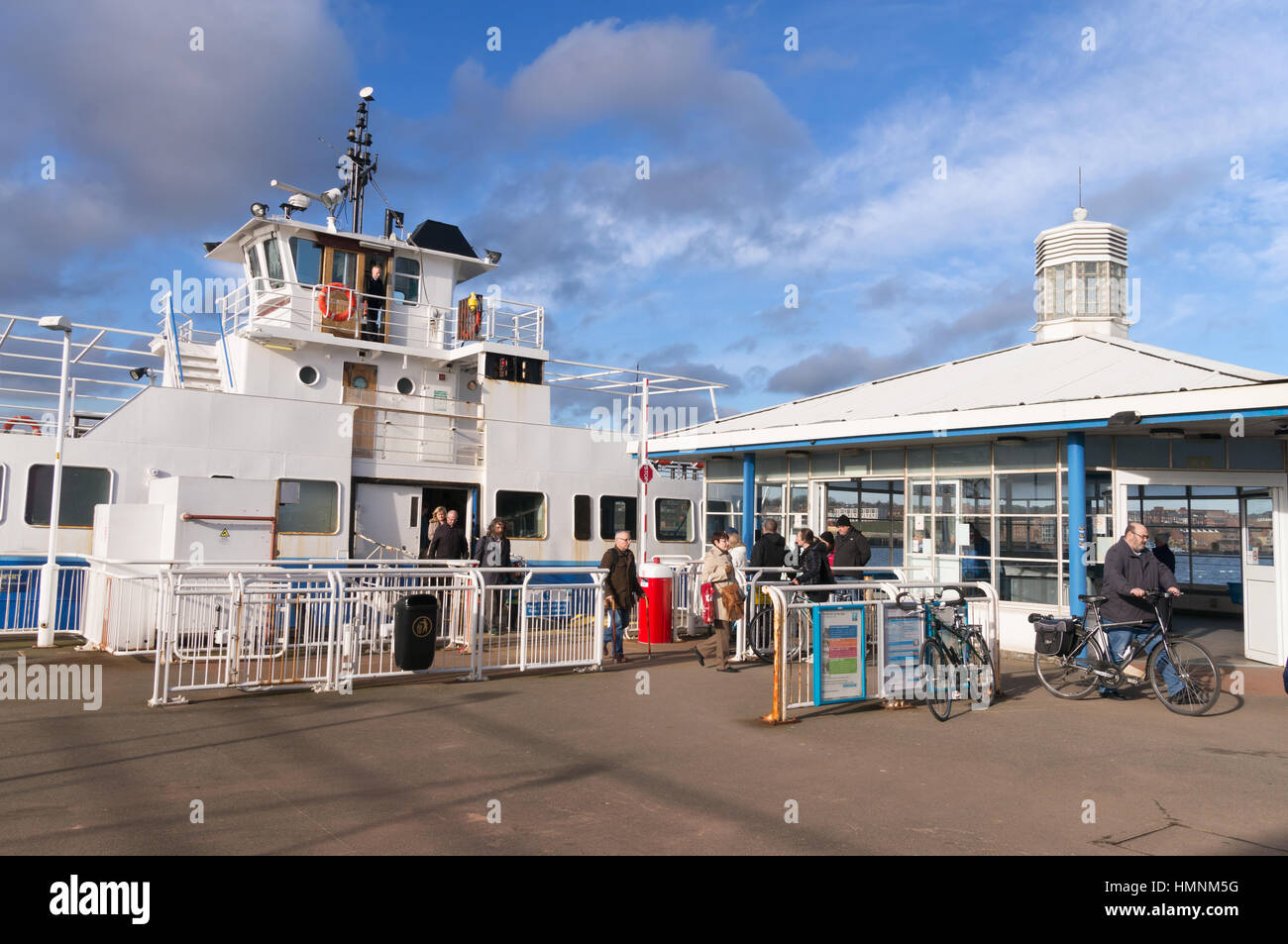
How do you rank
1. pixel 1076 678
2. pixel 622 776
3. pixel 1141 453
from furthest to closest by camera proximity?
pixel 1141 453, pixel 1076 678, pixel 622 776

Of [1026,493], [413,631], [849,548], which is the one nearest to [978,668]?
[849,548]

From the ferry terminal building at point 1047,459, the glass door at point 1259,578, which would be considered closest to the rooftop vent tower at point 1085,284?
the ferry terminal building at point 1047,459

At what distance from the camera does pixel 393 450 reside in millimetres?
16391

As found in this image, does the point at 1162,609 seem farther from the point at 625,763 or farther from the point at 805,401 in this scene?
the point at 805,401

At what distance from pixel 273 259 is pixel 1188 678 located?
1641 cm

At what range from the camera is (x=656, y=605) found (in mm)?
13961

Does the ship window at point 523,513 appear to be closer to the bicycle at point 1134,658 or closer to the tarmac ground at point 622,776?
the tarmac ground at point 622,776

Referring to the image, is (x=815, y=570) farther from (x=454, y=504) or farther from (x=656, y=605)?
(x=454, y=504)

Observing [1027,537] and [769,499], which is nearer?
[1027,537]

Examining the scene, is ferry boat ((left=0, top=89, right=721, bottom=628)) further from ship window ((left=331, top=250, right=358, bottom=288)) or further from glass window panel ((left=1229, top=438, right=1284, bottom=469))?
glass window panel ((left=1229, top=438, right=1284, bottom=469))

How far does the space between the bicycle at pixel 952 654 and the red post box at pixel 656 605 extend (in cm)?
507

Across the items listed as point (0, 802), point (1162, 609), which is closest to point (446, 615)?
point (0, 802)

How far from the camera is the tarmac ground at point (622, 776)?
17.1 feet
